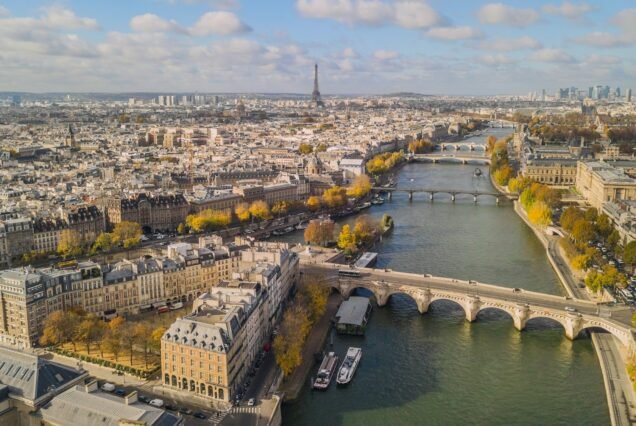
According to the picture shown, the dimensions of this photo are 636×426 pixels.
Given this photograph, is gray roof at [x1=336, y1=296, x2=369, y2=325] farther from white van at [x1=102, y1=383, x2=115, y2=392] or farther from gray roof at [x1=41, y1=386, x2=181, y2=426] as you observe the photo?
gray roof at [x1=41, y1=386, x2=181, y2=426]

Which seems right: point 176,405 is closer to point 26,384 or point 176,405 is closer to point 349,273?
point 26,384

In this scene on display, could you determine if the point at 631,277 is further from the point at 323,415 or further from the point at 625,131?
the point at 625,131

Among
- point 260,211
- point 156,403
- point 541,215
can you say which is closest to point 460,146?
point 541,215

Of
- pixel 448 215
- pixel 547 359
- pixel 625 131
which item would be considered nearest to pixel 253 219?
pixel 448 215

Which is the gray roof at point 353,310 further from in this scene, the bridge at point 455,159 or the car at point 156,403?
the bridge at point 455,159

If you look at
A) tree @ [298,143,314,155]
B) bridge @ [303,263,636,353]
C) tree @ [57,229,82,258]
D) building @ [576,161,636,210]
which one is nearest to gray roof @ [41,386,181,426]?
bridge @ [303,263,636,353]

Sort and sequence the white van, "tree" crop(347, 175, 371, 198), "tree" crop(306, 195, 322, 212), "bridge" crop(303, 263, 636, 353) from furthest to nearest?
1. "tree" crop(347, 175, 371, 198)
2. "tree" crop(306, 195, 322, 212)
3. "bridge" crop(303, 263, 636, 353)
4. the white van

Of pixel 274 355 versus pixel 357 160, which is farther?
pixel 357 160
